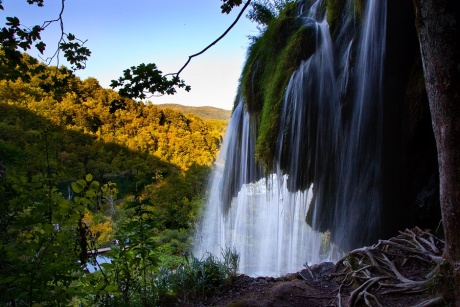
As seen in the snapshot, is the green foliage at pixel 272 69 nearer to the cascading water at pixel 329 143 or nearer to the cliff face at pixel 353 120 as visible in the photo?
the cliff face at pixel 353 120

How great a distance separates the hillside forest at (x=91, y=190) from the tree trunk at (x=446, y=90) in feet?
7.60

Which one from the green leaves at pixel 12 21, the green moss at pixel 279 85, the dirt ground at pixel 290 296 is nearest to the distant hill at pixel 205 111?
the green moss at pixel 279 85

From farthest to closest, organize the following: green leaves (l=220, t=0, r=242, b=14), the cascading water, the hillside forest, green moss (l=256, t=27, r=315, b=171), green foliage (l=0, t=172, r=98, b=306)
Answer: green moss (l=256, t=27, r=315, b=171), the cascading water, green leaves (l=220, t=0, r=242, b=14), the hillside forest, green foliage (l=0, t=172, r=98, b=306)

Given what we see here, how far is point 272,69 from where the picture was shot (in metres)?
9.32

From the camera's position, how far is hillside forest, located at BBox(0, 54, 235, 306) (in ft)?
8.36

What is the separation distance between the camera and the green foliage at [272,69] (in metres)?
8.12

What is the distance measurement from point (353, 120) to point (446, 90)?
449cm

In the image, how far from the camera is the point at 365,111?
22.0 feet

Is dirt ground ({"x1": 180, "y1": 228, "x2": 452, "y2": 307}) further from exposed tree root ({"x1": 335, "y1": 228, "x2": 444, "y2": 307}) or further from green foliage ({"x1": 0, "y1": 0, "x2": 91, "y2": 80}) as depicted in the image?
green foliage ({"x1": 0, "y1": 0, "x2": 91, "y2": 80})

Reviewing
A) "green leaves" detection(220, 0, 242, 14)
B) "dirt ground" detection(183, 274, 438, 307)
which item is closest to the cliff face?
"dirt ground" detection(183, 274, 438, 307)

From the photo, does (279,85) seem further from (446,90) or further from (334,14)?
(446,90)

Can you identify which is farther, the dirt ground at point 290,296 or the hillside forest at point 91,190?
the dirt ground at point 290,296

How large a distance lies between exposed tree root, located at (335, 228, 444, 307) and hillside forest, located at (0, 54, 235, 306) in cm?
190

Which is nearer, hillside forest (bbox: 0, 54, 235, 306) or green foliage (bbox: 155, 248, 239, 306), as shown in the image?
hillside forest (bbox: 0, 54, 235, 306)
